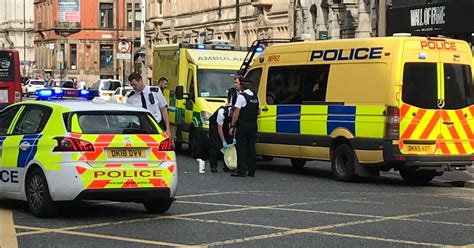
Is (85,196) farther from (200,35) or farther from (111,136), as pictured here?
(200,35)

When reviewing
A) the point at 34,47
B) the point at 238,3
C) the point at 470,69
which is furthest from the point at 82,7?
the point at 470,69

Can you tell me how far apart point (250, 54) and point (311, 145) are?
4.70m

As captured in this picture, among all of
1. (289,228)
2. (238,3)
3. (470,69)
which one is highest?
(238,3)

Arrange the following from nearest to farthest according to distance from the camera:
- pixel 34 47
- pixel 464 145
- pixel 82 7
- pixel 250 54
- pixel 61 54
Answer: pixel 464 145 → pixel 250 54 → pixel 61 54 → pixel 82 7 → pixel 34 47

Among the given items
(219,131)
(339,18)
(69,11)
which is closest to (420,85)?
(219,131)

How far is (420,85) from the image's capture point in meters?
14.5

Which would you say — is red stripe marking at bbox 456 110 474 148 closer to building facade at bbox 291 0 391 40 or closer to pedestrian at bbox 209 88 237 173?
pedestrian at bbox 209 88 237 173

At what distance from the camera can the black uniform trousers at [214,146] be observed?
1684 centimetres

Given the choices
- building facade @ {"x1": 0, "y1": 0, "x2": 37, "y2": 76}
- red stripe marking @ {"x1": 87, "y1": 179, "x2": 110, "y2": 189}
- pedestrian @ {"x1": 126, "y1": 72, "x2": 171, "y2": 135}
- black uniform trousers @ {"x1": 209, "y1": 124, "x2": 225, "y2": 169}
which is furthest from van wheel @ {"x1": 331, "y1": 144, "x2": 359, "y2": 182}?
building facade @ {"x1": 0, "y1": 0, "x2": 37, "y2": 76}

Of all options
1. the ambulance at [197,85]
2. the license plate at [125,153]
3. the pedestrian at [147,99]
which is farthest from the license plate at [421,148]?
the ambulance at [197,85]

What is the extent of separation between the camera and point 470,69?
15000 mm

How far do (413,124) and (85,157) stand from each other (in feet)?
21.5

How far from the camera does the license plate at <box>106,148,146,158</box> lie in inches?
399

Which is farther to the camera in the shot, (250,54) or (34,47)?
(34,47)
